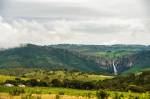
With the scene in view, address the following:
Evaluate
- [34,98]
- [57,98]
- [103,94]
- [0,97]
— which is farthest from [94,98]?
[0,97]

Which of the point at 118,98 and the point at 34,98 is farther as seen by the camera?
the point at 118,98

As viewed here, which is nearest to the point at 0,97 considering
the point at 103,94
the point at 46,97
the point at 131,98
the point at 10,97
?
the point at 10,97

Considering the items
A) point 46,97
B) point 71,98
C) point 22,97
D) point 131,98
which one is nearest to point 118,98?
point 131,98

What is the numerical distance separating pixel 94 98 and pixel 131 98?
2021 cm

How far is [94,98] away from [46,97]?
2579 cm

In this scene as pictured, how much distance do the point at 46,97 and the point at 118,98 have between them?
128ft

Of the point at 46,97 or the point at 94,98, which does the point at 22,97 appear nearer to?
the point at 46,97

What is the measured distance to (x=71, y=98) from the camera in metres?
195

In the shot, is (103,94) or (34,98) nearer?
(34,98)

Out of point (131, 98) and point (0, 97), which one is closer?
point (0, 97)

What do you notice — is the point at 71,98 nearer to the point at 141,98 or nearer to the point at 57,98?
the point at 57,98

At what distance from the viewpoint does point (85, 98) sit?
650 feet

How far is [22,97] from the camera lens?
18375 centimetres

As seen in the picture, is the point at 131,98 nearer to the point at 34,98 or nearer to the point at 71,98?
the point at 71,98
